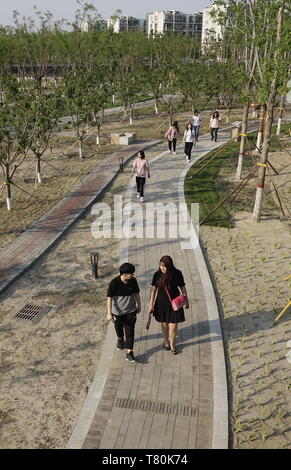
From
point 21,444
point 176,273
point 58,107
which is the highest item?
point 58,107

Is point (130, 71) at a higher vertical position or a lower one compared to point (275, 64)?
higher

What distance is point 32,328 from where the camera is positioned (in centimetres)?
823

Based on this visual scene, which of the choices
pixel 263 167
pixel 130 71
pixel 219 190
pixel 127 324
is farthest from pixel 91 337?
pixel 130 71

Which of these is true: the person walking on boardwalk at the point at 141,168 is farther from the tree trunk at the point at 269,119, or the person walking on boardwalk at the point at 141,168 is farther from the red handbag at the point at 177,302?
the red handbag at the point at 177,302

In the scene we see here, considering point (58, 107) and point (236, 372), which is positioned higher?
point (58, 107)

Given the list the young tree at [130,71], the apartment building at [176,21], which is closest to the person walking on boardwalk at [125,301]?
the young tree at [130,71]

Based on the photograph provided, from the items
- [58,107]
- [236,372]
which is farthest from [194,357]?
[58,107]

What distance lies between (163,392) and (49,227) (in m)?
7.44

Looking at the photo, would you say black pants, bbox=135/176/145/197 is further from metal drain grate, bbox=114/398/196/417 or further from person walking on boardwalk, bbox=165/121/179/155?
metal drain grate, bbox=114/398/196/417

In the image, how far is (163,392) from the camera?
656 cm

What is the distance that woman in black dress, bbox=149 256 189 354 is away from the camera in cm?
682

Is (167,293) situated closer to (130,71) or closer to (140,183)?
(140,183)

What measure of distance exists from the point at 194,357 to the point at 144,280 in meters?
2.85

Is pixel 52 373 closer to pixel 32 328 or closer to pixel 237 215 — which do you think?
pixel 32 328
